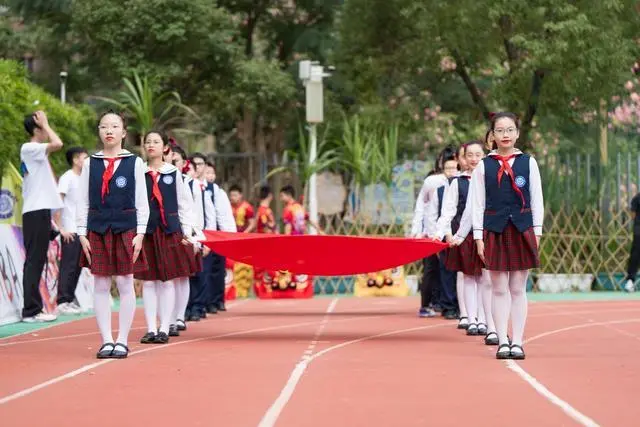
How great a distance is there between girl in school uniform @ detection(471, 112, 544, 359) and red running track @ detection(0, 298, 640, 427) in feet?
1.45

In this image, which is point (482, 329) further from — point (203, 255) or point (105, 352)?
point (105, 352)

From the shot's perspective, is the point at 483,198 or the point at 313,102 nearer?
the point at 483,198

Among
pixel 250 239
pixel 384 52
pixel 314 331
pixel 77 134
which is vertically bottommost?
pixel 314 331

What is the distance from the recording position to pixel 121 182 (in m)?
10.4

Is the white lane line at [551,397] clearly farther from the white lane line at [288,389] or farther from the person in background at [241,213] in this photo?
the person in background at [241,213]

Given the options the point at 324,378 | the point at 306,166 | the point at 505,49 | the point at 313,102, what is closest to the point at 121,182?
the point at 324,378

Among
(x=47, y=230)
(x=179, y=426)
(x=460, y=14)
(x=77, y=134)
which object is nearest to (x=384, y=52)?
(x=460, y=14)

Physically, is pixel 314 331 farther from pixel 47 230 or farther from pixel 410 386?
pixel 410 386

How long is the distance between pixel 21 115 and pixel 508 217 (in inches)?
287

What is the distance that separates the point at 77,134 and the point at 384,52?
9538mm

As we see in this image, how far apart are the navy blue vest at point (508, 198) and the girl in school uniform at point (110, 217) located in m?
2.68

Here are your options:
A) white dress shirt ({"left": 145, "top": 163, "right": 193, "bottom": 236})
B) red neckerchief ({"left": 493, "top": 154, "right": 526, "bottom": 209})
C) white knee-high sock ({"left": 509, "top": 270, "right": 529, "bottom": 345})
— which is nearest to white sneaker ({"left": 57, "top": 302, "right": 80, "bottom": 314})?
white dress shirt ({"left": 145, "top": 163, "right": 193, "bottom": 236})

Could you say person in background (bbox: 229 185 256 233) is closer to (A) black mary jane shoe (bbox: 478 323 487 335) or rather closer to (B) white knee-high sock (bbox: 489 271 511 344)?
(A) black mary jane shoe (bbox: 478 323 487 335)

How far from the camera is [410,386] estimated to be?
844 centimetres
